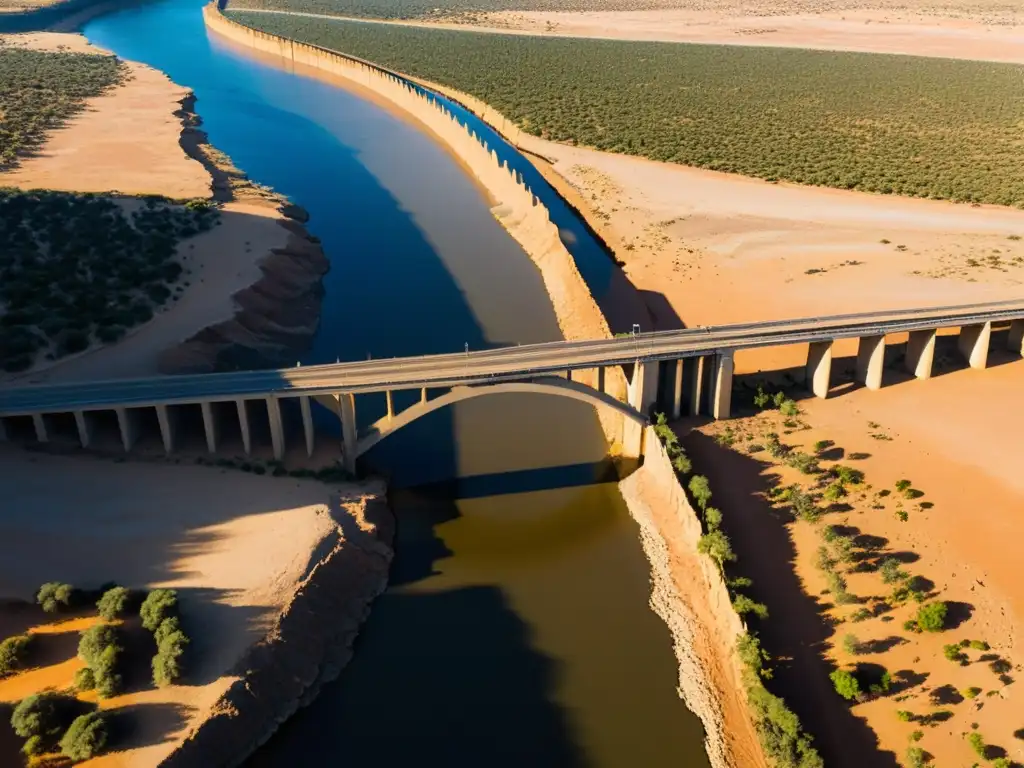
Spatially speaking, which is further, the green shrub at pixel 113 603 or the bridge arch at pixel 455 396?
→ the bridge arch at pixel 455 396

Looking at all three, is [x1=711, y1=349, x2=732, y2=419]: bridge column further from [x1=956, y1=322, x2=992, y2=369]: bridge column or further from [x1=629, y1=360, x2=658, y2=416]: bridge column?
[x1=956, y1=322, x2=992, y2=369]: bridge column

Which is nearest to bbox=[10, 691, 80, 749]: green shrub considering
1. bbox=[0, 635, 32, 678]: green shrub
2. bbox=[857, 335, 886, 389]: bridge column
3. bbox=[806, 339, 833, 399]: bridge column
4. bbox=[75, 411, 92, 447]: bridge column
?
bbox=[0, 635, 32, 678]: green shrub

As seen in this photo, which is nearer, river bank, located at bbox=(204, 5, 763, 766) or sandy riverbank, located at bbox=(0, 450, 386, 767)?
sandy riverbank, located at bbox=(0, 450, 386, 767)

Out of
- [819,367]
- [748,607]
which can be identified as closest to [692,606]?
[748,607]

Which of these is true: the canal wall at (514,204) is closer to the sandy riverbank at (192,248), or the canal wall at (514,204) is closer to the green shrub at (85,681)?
the sandy riverbank at (192,248)

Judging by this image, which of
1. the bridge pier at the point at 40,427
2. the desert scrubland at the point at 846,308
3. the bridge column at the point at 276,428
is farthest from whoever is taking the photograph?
the bridge pier at the point at 40,427

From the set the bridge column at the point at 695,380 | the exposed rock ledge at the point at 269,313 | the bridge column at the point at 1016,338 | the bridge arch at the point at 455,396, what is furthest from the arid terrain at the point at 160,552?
the bridge column at the point at 1016,338

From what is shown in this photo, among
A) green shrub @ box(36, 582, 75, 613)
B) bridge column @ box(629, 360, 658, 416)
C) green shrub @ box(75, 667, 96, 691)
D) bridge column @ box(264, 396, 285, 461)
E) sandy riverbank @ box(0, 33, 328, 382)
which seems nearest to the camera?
green shrub @ box(75, 667, 96, 691)

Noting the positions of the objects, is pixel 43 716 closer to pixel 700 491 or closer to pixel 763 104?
pixel 700 491
